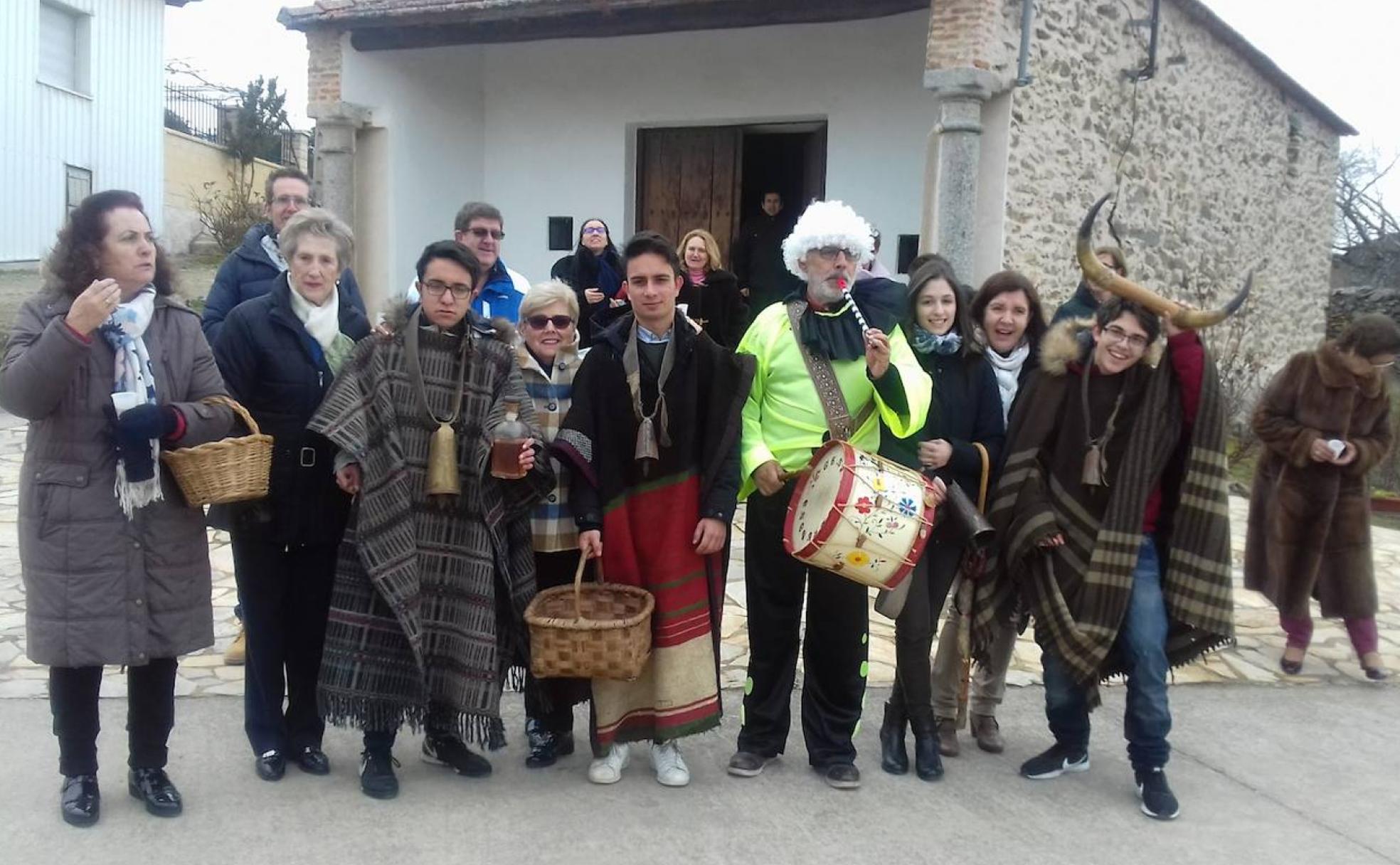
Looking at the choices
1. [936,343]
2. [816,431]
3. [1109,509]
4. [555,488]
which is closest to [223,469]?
[555,488]

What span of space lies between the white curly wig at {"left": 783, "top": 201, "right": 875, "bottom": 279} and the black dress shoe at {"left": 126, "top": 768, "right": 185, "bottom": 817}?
2615 mm

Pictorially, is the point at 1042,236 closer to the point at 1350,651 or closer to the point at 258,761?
the point at 1350,651

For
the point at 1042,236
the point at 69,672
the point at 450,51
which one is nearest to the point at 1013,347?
the point at 69,672

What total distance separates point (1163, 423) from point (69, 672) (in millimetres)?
3473

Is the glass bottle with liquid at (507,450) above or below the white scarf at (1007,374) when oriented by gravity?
below

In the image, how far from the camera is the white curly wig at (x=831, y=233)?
12.4 feet

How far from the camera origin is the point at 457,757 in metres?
3.88

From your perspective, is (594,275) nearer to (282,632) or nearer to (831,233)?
(831,233)

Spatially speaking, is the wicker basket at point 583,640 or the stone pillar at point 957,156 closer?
the wicker basket at point 583,640

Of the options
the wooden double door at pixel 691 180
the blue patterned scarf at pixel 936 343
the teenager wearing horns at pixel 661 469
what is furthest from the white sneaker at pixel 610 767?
the wooden double door at pixel 691 180

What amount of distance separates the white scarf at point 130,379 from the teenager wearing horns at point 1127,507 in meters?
2.71

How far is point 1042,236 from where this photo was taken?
9.70m

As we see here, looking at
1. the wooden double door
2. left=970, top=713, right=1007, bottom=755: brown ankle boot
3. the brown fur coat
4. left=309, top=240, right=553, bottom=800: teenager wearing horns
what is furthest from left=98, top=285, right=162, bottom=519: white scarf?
the wooden double door

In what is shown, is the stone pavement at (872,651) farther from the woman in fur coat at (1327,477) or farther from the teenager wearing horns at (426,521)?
the teenager wearing horns at (426,521)
